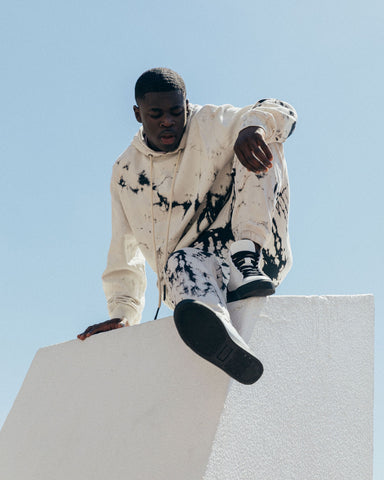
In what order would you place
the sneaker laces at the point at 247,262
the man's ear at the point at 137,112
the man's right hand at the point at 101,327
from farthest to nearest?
the man's ear at the point at 137,112
the man's right hand at the point at 101,327
the sneaker laces at the point at 247,262

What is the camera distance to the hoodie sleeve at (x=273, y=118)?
7.69 feet

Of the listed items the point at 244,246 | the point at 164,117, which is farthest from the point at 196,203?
the point at 244,246

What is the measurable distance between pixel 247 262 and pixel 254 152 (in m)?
0.37

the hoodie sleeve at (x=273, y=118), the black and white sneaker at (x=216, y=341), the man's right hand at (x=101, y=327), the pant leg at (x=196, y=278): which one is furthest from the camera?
the man's right hand at (x=101, y=327)

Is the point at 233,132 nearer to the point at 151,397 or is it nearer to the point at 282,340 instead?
the point at 282,340

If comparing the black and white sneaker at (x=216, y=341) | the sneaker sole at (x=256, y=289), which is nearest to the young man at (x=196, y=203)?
the sneaker sole at (x=256, y=289)

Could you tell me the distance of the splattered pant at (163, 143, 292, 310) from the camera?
2.13 metres

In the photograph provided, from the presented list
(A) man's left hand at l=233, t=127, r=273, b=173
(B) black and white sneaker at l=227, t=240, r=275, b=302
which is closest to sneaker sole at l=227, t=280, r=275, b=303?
(B) black and white sneaker at l=227, t=240, r=275, b=302

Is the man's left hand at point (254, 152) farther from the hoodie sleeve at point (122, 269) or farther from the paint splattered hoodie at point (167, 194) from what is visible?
the hoodie sleeve at point (122, 269)

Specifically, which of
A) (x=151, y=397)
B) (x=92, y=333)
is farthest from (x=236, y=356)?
(x=92, y=333)

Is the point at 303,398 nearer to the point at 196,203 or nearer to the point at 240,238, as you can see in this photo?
the point at 240,238

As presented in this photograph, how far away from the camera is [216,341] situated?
182 centimetres

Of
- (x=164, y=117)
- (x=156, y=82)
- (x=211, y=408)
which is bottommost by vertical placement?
(x=211, y=408)

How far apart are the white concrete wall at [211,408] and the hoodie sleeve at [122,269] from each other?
0.36m
